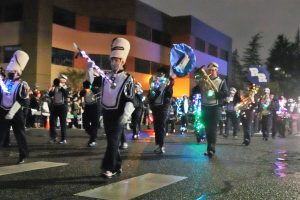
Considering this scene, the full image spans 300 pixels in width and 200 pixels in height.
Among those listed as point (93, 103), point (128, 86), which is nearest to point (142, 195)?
point (128, 86)

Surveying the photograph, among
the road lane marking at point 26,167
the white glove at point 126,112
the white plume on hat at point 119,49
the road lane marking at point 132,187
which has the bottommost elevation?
the road lane marking at point 132,187

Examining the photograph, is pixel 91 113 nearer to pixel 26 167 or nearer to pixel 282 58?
pixel 26 167

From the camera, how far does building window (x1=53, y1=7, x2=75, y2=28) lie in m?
40.5

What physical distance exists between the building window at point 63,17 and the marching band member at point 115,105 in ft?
112

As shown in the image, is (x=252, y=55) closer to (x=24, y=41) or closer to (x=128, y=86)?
(x=24, y=41)

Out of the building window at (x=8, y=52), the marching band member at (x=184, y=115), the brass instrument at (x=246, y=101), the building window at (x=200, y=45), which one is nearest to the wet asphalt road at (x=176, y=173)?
the brass instrument at (x=246, y=101)

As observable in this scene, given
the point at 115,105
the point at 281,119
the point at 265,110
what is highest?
the point at 265,110

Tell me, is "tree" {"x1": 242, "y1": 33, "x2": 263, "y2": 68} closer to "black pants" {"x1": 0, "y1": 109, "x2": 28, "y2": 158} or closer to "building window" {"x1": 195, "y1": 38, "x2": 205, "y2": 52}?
"building window" {"x1": 195, "y1": 38, "x2": 205, "y2": 52}

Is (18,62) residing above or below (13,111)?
above

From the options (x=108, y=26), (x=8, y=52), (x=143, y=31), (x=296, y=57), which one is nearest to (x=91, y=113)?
(x=8, y=52)

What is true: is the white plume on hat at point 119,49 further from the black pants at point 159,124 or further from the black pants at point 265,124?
the black pants at point 265,124

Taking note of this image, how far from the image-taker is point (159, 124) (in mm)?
11203

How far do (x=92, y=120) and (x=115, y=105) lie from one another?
5.58m

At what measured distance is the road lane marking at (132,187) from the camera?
6.09m
